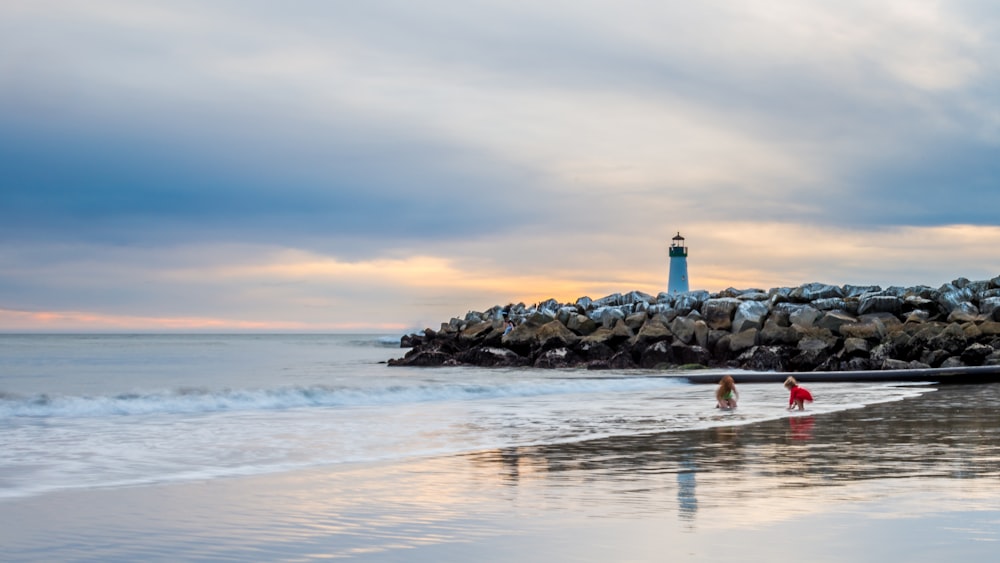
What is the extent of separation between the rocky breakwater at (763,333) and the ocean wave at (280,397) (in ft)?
24.0

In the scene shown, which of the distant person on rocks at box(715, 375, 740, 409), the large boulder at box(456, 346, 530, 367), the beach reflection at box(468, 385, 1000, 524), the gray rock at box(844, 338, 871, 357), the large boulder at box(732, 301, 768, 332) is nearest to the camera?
the beach reflection at box(468, 385, 1000, 524)

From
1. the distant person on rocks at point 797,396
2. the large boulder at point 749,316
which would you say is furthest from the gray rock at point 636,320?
the distant person on rocks at point 797,396

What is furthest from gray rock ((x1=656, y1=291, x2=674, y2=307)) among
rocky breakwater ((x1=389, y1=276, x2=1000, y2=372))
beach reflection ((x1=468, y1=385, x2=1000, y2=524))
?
beach reflection ((x1=468, y1=385, x2=1000, y2=524))

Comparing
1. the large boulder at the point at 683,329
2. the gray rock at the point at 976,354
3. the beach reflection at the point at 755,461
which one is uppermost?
the large boulder at the point at 683,329

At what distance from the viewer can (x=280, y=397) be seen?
18.3 meters

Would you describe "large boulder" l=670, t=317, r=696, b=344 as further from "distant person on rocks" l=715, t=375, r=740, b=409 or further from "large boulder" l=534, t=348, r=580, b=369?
"distant person on rocks" l=715, t=375, r=740, b=409

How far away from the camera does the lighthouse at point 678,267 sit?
2141 inches

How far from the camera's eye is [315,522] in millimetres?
5906

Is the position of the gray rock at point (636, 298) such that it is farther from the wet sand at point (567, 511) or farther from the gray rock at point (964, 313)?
the wet sand at point (567, 511)

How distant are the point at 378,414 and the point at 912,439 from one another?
808 cm

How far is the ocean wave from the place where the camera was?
16125 mm

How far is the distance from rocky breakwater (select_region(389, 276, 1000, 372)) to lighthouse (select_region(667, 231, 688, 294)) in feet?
52.0

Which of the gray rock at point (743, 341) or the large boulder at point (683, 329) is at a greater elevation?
the large boulder at point (683, 329)

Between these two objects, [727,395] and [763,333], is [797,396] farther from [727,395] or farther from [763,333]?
[763,333]
